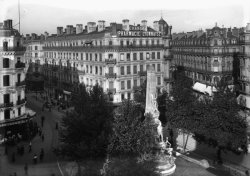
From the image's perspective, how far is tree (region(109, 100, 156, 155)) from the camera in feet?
87.2

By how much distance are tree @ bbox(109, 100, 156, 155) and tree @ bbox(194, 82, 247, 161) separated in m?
10.7

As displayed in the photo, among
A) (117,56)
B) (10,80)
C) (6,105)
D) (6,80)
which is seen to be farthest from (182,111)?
(6,80)

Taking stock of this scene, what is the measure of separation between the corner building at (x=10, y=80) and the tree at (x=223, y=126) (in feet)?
75.9

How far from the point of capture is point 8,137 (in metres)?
43.1

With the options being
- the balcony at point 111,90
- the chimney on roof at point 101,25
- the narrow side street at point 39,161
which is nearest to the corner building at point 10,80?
the narrow side street at point 39,161

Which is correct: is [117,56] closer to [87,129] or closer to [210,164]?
[87,129]

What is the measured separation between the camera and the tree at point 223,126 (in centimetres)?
3528

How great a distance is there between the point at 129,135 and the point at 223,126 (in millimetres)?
13707

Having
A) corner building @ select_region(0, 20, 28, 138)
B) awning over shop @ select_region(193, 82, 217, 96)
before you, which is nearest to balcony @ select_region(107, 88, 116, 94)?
corner building @ select_region(0, 20, 28, 138)

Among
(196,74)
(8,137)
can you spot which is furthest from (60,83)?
(8,137)

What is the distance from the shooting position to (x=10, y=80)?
4472 cm

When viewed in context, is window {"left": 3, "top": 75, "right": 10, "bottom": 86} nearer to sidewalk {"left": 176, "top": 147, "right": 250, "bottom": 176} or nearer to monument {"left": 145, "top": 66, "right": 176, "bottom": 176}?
monument {"left": 145, "top": 66, "right": 176, "bottom": 176}

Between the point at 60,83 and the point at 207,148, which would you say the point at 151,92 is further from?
the point at 60,83

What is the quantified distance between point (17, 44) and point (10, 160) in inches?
653
